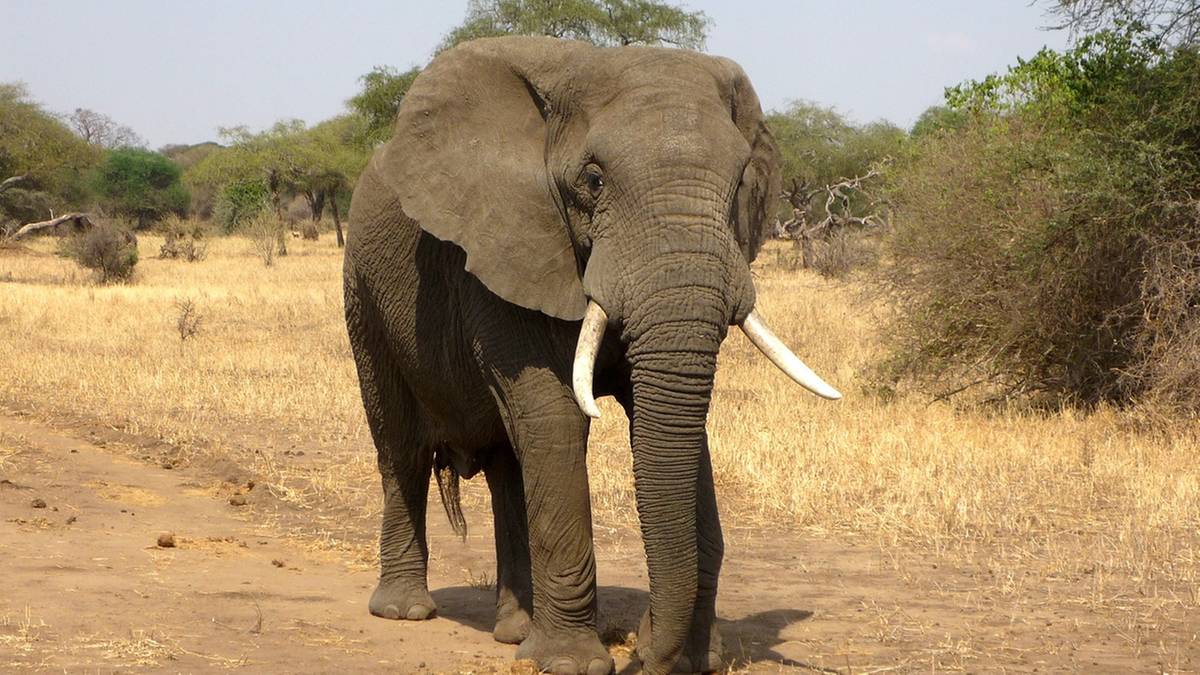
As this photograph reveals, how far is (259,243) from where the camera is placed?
3303 centimetres

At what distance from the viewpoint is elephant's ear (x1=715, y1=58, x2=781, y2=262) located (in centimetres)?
492

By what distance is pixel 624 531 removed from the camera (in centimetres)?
794

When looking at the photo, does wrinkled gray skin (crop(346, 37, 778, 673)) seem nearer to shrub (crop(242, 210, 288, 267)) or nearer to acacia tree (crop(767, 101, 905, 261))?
shrub (crop(242, 210, 288, 267))

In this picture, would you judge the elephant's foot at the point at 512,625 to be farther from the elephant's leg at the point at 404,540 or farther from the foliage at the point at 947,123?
the foliage at the point at 947,123

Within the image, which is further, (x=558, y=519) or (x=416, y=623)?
(x=416, y=623)

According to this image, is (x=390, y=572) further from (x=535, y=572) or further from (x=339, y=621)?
(x=535, y=572)

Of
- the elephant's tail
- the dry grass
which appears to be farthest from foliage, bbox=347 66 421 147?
the elephant's tail

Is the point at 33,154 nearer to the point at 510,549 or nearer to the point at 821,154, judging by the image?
the point at 821,154

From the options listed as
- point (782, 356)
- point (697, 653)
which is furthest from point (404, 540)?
point (782, 356)

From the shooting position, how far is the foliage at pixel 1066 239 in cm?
1026

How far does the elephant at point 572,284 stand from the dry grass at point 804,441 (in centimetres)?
251

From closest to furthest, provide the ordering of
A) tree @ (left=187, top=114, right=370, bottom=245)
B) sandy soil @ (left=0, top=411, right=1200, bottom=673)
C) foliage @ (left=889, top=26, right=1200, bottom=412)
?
sandy soil @ (left=0, top=411, right=1200, bottom=673), foliage @ (left=889, top=26, right=1200, bottom=412), tree @ (left=187, top=114, right=370, bottom=245)

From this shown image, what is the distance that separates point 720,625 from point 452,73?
250 cm

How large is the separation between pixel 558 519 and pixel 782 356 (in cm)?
103
